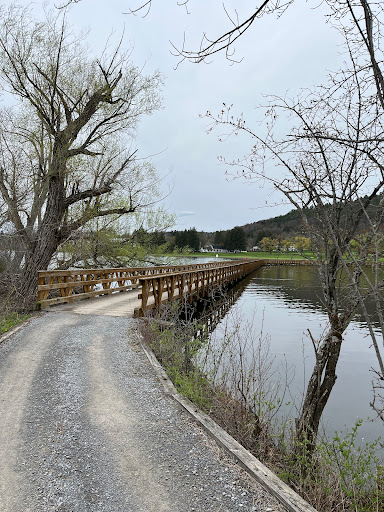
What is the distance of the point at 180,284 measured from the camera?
16.0 meters

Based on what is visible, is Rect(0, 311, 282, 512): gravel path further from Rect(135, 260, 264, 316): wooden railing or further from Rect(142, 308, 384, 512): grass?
Rect(135, 260, 264, 316): wooden railing

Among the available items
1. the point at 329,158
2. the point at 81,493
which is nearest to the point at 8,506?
the point at 81,493

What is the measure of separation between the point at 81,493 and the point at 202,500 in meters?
0.94

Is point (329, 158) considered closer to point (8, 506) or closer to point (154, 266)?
point (8, 506)

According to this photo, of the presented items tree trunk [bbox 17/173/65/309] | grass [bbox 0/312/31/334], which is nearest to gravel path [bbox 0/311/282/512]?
grass [bbox 0/312/31/334]

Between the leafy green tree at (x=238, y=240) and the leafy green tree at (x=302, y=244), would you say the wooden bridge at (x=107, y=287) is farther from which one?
the leafy green tree at (x=238, y=240)

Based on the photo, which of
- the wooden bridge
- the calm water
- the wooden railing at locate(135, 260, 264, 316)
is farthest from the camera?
the wooden bridge

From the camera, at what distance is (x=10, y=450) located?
3.41m

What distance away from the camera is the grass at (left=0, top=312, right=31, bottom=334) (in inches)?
327

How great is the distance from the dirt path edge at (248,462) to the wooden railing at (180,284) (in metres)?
5.68

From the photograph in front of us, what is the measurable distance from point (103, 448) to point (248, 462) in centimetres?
136

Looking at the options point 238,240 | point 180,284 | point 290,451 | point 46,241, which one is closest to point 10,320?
point 46,241

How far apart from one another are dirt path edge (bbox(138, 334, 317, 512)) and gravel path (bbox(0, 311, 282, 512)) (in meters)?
0.07

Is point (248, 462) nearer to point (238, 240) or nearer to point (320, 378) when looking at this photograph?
point (320, 378)
